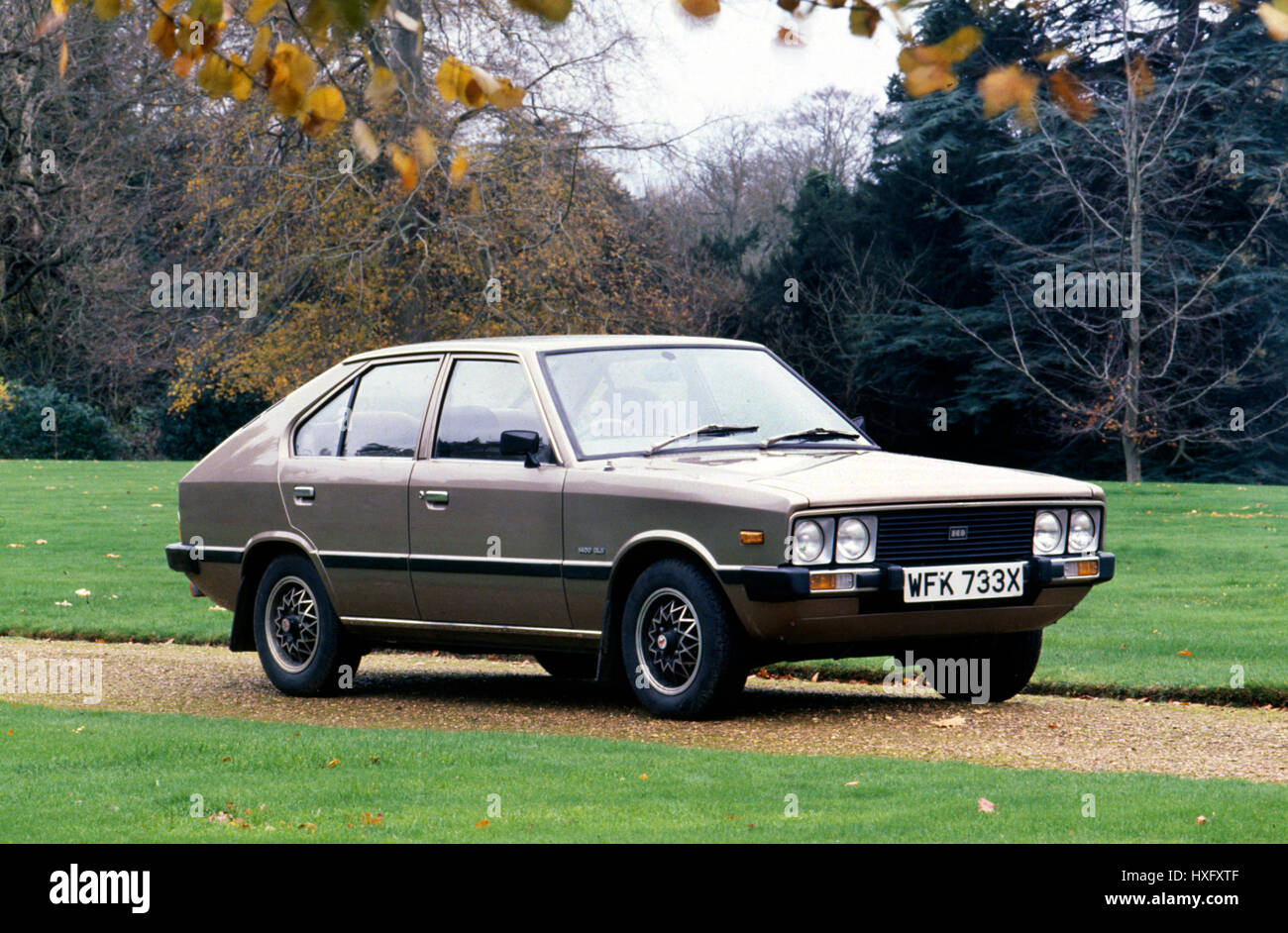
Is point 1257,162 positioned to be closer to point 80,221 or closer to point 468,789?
point 80,221

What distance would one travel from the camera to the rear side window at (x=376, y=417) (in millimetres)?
10109

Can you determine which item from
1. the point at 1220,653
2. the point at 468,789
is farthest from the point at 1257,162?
Answer: the point at 468,789

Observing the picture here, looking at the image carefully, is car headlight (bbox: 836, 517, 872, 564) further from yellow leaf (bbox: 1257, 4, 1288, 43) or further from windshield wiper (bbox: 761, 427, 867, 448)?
yellow leaf (bbox: 1257, 4, 1288, 43)

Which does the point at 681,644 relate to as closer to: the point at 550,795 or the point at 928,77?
the point at 550,795

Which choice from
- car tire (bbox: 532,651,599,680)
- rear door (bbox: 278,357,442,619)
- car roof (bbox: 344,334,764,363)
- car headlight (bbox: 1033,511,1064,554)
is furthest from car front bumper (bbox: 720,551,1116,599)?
car tire (bbox: 532,651,599,680)

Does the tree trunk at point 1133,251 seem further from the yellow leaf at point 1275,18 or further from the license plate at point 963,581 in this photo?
the yellow leaf at point 1275,18

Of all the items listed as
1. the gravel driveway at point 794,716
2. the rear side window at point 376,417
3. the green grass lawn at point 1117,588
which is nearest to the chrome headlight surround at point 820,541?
the gravel driveway at point 794,716

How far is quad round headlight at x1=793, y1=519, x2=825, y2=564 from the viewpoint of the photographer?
8227 mm

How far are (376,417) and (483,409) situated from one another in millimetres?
850

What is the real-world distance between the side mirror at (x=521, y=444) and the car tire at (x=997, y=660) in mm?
2287

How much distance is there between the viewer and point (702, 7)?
13.7 ft

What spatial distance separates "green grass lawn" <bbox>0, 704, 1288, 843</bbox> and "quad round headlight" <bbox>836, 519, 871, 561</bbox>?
111 centimetres

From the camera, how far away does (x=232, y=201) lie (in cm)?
2903
